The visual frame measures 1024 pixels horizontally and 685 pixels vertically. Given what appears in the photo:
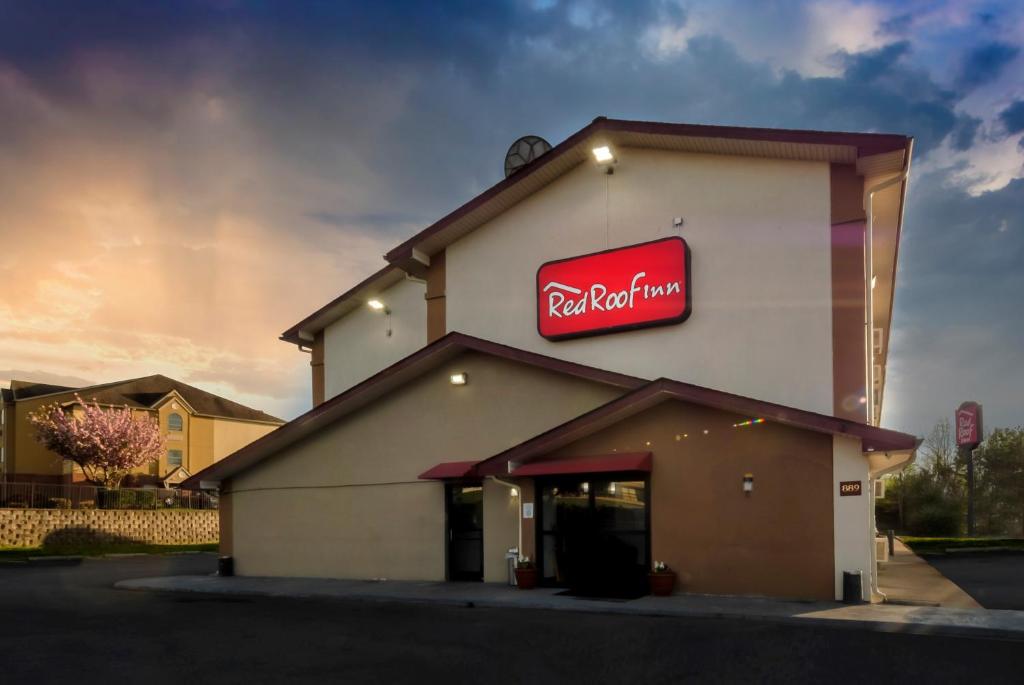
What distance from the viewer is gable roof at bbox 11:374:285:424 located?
53875mm

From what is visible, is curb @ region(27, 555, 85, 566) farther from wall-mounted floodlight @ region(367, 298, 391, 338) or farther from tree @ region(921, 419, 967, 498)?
tree @ region(921, 419, 967, 498)

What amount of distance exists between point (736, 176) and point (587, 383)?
577 centimetres

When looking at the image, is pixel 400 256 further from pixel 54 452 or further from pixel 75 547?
pixel 54 452

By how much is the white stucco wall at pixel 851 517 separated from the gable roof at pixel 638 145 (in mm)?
6434

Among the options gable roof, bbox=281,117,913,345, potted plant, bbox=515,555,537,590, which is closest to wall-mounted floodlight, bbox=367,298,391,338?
gable roof, bbox=281,117,913,345

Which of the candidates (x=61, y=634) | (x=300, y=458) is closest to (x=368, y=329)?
(x=300, y=458)

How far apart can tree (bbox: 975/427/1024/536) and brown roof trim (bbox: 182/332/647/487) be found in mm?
37263

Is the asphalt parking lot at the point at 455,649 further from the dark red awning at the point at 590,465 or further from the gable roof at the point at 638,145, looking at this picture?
the gable roof at the point at 638,145

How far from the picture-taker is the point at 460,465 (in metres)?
18.1

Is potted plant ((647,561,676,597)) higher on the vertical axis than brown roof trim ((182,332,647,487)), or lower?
lower

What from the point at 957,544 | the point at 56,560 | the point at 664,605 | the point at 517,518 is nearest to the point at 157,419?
the point at 56,560

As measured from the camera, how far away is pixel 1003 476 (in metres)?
45.2

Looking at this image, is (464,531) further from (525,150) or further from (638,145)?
(525,150)

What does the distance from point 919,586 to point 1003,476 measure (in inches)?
1355
